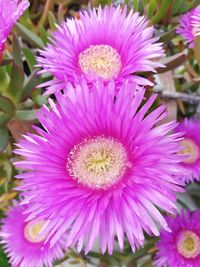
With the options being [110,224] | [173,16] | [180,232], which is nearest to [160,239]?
[180,232]

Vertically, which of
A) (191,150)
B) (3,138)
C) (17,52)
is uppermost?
(17,52)

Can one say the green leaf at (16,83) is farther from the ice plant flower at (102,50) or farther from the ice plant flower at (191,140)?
the ice plant flower at (191,140)

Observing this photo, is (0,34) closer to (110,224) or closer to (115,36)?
(115,36)

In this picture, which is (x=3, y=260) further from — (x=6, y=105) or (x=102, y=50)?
(x=102, y=50)

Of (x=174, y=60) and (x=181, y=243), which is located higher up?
(x=174, y=60)

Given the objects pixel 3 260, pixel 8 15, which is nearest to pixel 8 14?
pixel 8 15

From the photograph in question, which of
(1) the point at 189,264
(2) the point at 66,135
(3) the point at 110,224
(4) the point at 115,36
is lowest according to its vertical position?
(1) the point at 189,264

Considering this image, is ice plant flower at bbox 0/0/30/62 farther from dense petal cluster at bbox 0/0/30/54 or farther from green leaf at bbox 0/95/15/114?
green leaf at bbox 0/95/15/114
